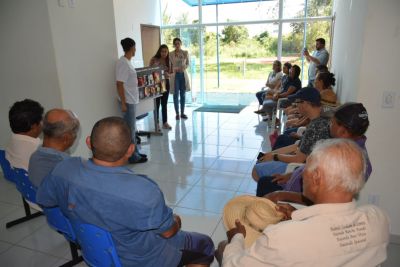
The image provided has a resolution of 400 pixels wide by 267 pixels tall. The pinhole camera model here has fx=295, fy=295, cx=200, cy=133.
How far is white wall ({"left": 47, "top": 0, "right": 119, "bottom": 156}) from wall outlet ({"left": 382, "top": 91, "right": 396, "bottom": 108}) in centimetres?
301

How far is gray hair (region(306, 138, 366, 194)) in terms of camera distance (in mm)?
1058

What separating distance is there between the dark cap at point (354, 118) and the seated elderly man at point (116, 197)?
49.1 inches

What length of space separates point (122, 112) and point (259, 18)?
4964 millimetres

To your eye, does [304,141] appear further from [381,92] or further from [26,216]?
[26,216]

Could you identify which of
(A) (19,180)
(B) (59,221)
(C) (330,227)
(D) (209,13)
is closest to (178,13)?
(D) (209,13)

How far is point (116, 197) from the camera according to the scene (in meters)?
1.21

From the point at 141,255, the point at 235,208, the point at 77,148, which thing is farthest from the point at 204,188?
the point at 141,255

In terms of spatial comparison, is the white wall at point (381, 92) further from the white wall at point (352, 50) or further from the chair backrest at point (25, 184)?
the chair backrest at point (25, 184)

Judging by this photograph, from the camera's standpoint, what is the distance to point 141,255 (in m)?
1.35

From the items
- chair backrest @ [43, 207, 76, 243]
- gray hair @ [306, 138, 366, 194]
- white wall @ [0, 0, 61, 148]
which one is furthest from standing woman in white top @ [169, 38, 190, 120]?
gray hair @ [306, 138, 366, 194]

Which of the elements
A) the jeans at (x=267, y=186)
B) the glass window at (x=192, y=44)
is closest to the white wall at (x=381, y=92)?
the jeans at (x=267, y=186)

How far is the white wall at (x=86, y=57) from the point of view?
3.12 metres

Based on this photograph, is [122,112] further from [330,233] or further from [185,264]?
[330,233]

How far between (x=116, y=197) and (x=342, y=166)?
2.89 feet
